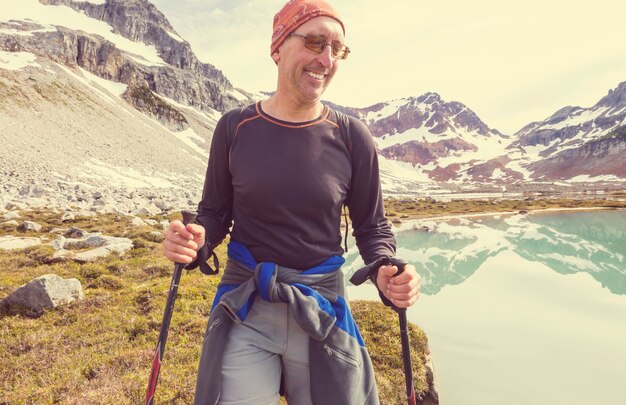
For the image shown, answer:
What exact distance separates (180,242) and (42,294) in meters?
9.19

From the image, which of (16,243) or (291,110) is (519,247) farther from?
(16,243)

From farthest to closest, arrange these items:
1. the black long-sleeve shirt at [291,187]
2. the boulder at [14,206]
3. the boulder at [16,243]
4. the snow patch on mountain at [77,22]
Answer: the snow patch on mountain at [77,22], the boulder at [14,206], the boulder at [16,243], the black long-sleeve shirt at [291,187]

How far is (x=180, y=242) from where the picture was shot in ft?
8.47

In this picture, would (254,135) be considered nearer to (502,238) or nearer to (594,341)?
(594,341)

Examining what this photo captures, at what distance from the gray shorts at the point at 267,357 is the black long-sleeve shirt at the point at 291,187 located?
1.46 feet

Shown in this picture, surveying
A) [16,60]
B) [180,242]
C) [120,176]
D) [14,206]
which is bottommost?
[120,176]

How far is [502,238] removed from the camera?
118 ft

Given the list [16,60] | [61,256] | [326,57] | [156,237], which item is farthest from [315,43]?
[16,60]

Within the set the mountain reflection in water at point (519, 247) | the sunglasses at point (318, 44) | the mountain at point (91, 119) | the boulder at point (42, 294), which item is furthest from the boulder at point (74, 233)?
the sunglasses at point (318, 44)

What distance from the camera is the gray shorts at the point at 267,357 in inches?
95.7

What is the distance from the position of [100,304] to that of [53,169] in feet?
173

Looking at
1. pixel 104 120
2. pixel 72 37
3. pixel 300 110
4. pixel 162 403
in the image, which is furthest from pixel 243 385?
pixel 72 37

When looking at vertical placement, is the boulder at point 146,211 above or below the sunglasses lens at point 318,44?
below

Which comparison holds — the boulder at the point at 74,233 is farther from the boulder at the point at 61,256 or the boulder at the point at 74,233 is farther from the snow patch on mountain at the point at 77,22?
the snow patch on mountain at the point at 77,22
